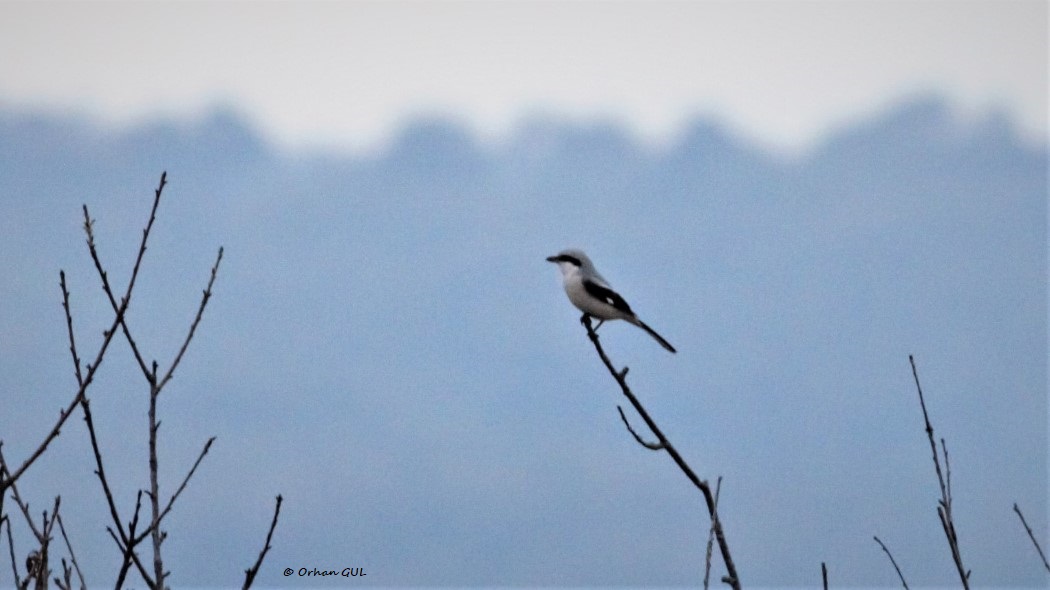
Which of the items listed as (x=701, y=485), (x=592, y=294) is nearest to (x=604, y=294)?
(x=592, y=294)

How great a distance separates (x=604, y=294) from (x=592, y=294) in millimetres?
76

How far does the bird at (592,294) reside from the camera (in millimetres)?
6719

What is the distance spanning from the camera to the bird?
672cm

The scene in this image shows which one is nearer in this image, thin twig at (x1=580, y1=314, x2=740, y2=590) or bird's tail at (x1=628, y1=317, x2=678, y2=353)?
thin twig at (x1=580, y1=314, x2=740, y2=590)

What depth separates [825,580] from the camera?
265 centimetres

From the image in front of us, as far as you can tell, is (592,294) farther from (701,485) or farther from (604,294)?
(701,485)

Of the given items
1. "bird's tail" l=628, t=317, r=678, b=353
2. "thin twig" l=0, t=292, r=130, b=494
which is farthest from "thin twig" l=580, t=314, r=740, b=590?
"bird's tail" l=628, t=317, r=678, b=353

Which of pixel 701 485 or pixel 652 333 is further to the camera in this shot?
pixel 652 333

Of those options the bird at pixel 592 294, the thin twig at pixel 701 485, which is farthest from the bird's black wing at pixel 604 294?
the thin twig at pixel 701 485

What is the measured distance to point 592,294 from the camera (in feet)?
22.1

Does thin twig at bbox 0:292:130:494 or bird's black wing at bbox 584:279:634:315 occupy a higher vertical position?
bird's black wing at bbox 584:279:634:315

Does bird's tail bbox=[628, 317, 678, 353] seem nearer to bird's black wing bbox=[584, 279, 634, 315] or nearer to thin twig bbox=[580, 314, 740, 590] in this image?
bird's black wing bbox=[584, 279, 634, 315]

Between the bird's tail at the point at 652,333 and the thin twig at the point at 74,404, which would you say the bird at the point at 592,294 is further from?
the thin twig at the point at 74,404

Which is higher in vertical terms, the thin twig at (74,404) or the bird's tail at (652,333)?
the bird's tail at (652,333)
